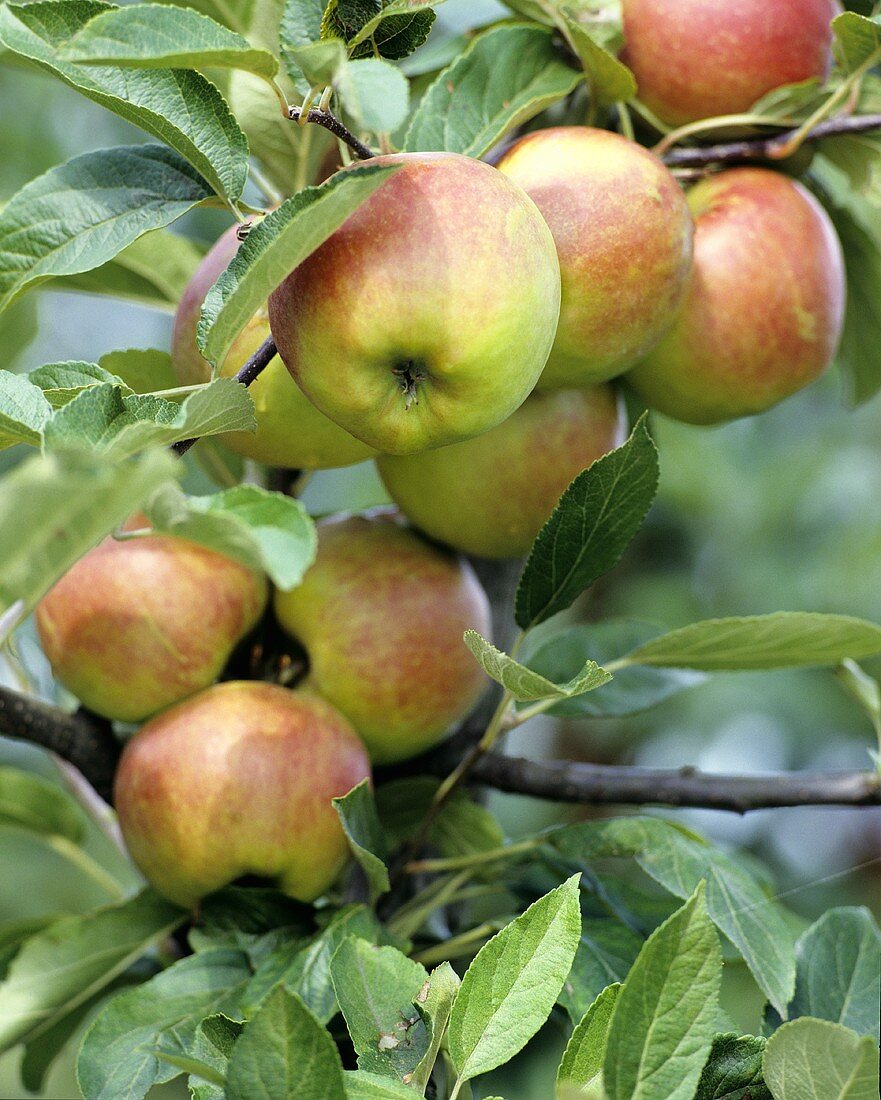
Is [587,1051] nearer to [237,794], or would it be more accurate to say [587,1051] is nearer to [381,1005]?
[381,1005]

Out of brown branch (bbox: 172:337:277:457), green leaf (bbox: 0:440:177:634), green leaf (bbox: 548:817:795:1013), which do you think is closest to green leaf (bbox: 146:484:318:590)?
green leaf (bbox: 0:440:177:634)

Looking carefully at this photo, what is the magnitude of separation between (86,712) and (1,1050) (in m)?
0.24

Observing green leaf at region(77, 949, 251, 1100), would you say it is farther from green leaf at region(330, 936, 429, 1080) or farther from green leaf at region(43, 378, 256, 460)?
green leaf at region(43, 378, 256, 460)

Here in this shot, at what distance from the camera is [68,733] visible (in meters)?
0.80

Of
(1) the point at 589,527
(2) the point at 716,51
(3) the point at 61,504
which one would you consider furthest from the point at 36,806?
(2) the point at 716,51

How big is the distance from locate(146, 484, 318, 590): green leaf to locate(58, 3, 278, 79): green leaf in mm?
175

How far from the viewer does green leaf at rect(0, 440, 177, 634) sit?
0.35 m

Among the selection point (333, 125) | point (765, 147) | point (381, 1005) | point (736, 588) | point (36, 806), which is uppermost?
point (333, 125)

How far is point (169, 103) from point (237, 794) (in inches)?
15.7

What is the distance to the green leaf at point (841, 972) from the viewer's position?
2.10ft

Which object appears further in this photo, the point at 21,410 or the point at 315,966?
the point at 315,966

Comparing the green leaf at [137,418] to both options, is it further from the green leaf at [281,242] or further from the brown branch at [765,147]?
the brown branch at [765,147]

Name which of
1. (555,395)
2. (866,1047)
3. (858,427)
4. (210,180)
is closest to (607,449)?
(555,395)

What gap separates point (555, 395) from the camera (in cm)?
75
